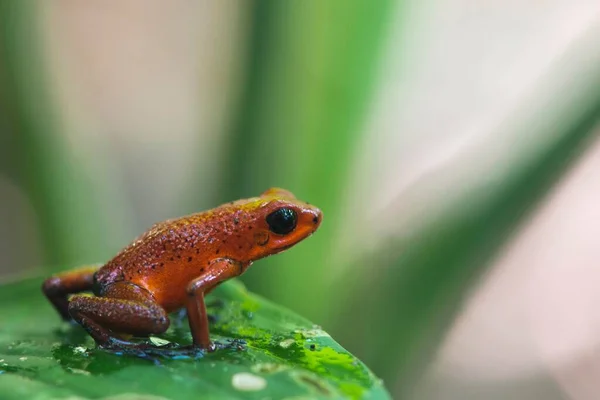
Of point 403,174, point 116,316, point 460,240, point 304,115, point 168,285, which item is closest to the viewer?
point 116,316

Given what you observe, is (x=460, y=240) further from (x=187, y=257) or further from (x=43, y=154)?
(x=43, y=154)

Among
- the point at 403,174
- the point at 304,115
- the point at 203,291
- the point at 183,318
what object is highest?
the point at 304,115

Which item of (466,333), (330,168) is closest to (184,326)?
(330,168)

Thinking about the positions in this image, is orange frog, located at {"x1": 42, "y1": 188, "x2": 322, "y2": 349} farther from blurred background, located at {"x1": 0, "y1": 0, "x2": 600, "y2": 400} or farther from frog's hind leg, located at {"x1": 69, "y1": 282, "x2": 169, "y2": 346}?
blurred background, located at {"x1": 0, "y1": 0, "x2": 600, "y2": 400}

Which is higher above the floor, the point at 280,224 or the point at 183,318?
the point at 280,224

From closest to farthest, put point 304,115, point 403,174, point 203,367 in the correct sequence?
point 203,367 < point 304,115 < point 403,174

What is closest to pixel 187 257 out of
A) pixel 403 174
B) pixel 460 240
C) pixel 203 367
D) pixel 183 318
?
pixel 183 318

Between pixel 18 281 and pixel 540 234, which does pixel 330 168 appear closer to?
pixel 18 281

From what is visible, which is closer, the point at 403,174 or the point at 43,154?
the point at 43,154
